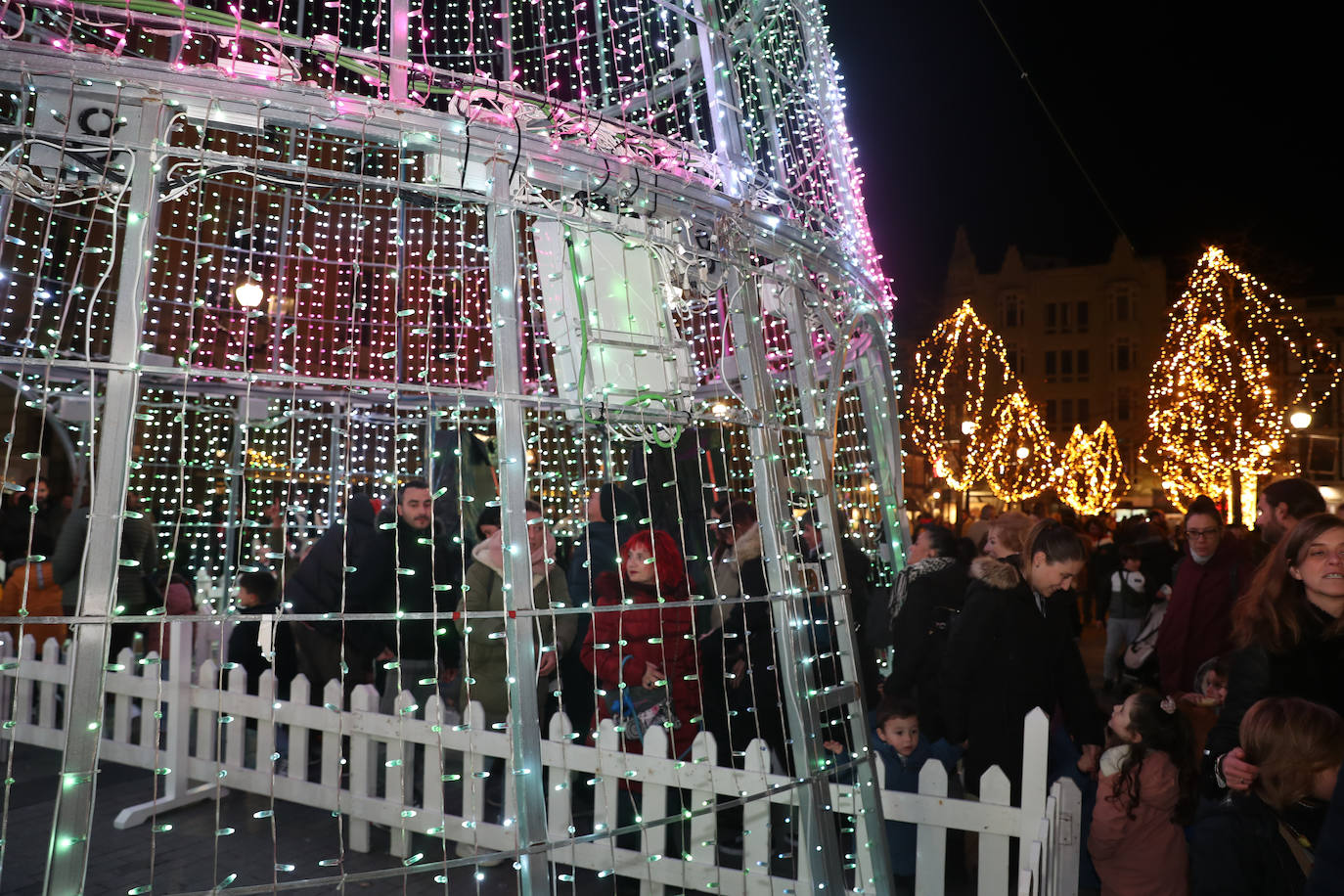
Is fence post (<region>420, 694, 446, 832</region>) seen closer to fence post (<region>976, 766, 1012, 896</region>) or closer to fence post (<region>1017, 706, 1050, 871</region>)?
fence post (<region>976, 766, 1012, 896</region>)

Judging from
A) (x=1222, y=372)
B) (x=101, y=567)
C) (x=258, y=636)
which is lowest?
(x=258, y=636)

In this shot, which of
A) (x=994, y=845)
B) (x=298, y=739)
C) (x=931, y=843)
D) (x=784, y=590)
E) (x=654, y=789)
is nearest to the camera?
(x=994, y=845)

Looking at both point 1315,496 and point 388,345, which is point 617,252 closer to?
point 1315,496

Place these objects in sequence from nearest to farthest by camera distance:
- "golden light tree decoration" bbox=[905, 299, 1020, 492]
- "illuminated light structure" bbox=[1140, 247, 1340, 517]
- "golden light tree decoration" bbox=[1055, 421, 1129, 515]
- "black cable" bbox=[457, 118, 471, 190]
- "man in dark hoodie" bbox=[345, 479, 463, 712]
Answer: "black cable" bbox=[457, 118, 471, 190], "man in dark hoodie" bbox=[345, 479, 463, 712], "illuminated light structure" bbox=[1140, 247, 1340, 517], "golden light tree decoration" bbox=[905, 299, 1020, 492], "golden light tree decoration" bbox=[1055, 421, 1129, 515]

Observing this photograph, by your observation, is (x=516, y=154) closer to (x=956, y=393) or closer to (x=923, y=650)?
(x=923, y=650)

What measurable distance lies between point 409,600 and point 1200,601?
5.16m

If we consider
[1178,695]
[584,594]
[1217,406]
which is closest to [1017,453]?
[1217,406]

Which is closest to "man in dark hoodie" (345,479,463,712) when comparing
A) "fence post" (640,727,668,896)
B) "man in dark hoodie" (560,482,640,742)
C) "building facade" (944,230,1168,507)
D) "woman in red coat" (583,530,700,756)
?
"man in dark hoodie" (560,482,640,742)

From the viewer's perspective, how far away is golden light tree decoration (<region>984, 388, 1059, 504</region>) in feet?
103

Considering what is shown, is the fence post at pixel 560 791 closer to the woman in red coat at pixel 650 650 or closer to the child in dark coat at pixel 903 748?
the woman in red coat at pixel 650 650

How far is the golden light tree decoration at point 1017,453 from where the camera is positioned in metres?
31.5

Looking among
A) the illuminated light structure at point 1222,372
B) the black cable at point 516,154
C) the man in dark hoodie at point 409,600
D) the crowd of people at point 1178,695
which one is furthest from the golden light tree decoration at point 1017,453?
the black cable at point 516,154

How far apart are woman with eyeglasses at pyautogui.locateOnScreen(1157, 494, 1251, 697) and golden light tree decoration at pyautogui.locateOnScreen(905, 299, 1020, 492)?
2275 cm

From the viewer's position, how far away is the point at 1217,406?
74.9 feet
